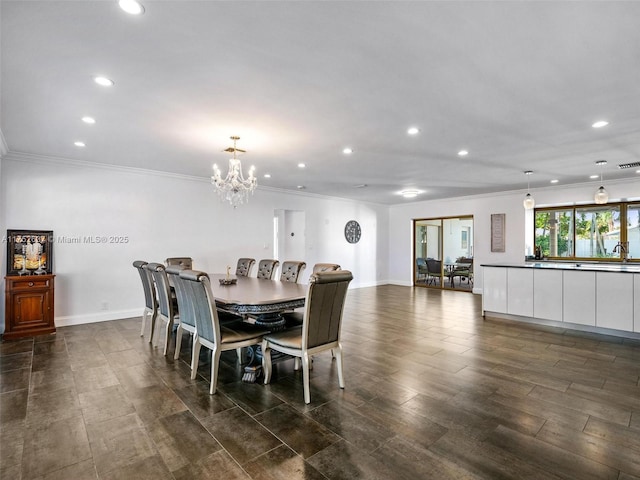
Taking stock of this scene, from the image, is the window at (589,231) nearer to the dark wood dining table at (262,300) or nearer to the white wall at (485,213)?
the white wall at (485,213)

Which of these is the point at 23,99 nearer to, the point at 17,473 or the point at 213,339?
the point at 213,339

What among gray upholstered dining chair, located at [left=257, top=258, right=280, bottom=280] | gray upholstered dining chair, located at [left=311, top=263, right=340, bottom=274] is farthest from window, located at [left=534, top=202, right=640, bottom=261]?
gray upholstered dining chair, located at [left=257, top=258, right=280, bottom=280]

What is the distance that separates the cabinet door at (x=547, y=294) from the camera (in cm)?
488

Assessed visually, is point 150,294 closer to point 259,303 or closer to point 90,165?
point 259,303

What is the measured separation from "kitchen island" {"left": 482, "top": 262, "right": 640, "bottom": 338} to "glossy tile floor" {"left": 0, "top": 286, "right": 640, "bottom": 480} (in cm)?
48

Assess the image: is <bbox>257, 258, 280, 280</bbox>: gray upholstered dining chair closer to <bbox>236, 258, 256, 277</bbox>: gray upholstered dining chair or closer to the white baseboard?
<bbox>236, 258, 256, 277</bbox>: gray upholstered dining chair

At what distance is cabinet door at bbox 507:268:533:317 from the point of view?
5.15 metres

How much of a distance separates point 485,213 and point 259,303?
23.6 ft

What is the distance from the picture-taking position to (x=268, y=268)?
529 cm

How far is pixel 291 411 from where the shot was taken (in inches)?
97.0

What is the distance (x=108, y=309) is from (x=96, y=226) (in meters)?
1.36

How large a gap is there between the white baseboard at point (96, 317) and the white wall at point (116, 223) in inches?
0.5

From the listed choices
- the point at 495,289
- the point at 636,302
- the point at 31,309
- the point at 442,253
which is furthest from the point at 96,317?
the point at 442,253

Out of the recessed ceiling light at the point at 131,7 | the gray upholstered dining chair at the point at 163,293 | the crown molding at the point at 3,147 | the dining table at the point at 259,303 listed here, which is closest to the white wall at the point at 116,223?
the crown molding at the point at 3,147
